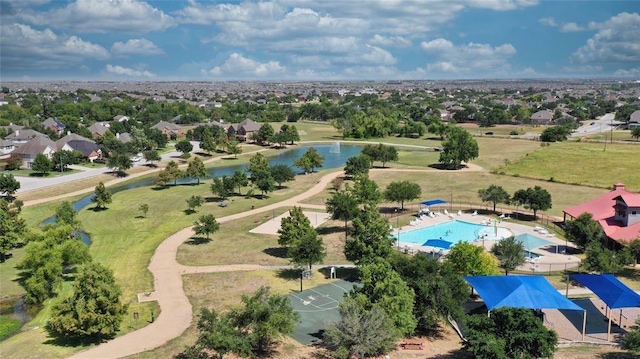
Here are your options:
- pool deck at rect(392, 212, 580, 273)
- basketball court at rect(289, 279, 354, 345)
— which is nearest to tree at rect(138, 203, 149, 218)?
pool deck at rect(392, 212, 580, 273)

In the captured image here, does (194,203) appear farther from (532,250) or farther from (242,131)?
(242,131)

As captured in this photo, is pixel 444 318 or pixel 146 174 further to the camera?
pixel 146 174

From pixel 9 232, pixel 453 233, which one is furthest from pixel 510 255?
pixel 9 232

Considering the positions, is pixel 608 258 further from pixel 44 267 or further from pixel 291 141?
pixel 291 141

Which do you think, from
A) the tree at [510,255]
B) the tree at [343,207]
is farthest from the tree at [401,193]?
the tree at [510,255]

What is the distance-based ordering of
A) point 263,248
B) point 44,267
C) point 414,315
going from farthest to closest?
point 263,248 < point 44,267 < point 414,315

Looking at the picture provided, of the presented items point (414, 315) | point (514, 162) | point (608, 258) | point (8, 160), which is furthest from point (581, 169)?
point (8, 160)
